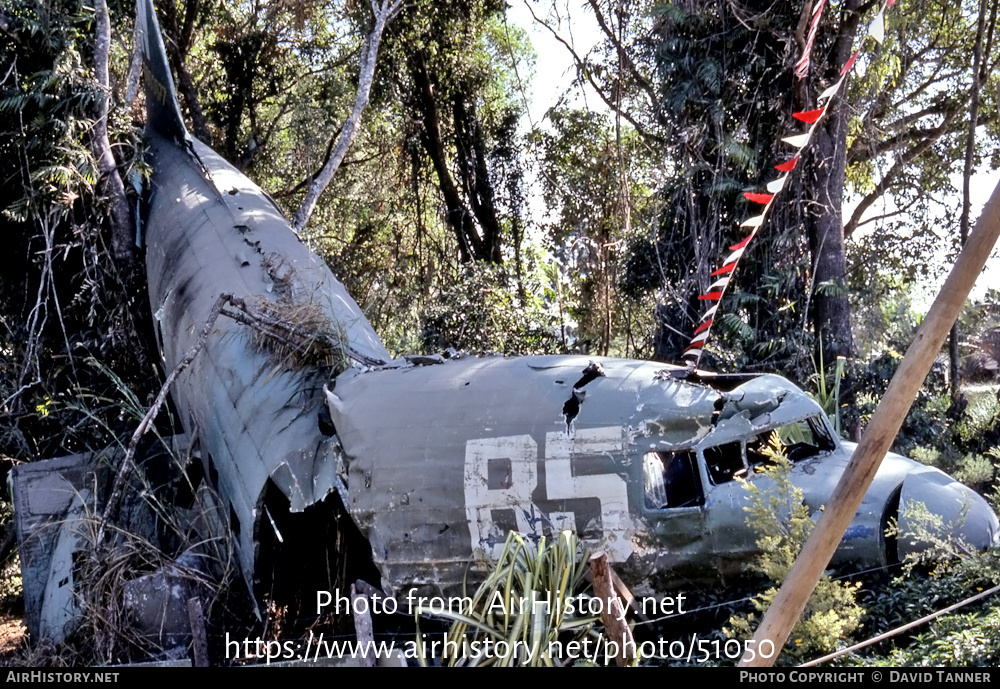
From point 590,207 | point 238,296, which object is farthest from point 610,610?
point 590,207

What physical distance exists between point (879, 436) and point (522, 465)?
3088 mm

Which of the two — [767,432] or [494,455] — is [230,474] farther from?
[767,432]

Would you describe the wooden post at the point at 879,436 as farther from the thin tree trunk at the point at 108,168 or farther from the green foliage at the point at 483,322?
the green foliage at the point at 483,322

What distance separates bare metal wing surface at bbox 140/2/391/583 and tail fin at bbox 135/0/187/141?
0.8 inches

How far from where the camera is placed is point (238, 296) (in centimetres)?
1098

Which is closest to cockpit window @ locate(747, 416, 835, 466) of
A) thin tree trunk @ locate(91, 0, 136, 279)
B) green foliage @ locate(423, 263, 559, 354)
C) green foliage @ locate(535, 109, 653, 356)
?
thin tree trunk @ locate(91, 0, 136, 279)

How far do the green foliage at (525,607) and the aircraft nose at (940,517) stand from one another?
8.79ft

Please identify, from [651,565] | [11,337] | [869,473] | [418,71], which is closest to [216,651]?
[651,565]

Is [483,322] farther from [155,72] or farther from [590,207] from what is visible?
[155,72]

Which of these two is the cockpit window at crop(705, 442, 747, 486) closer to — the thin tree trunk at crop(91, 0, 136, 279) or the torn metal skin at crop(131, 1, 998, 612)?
the torn metal skin at crop(131, 1, 998, 612)

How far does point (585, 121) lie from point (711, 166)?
6.20m

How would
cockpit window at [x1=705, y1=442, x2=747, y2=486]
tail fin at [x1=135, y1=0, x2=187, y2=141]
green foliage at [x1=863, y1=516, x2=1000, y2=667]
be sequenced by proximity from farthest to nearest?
tail fin at [x1=135, y1=0, x2=187, y2=141]
cockpit window at [x1=705, y1=442, x2=747, y2=486]
green foliage at [x1=863, y1=516, x2=1000, y2=667]

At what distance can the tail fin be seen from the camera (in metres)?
14.8

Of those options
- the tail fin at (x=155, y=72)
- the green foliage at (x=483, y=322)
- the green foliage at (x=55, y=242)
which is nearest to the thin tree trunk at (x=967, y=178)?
the green foliage at (x=483, y=322)
